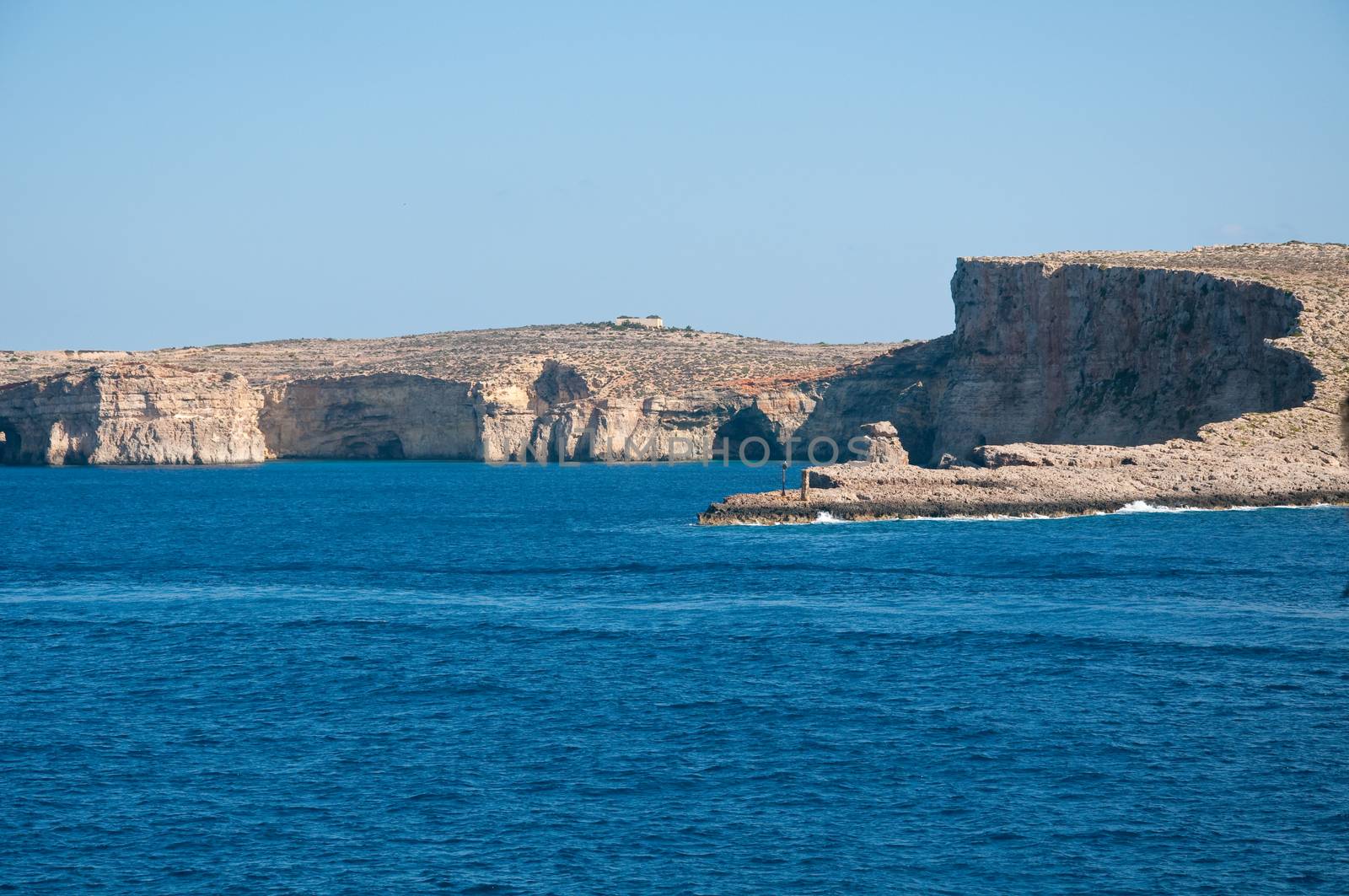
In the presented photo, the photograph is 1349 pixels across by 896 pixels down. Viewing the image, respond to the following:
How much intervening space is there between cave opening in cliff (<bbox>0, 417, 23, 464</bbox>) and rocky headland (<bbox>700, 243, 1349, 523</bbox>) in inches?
2302

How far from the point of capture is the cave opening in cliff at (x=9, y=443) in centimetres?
10800

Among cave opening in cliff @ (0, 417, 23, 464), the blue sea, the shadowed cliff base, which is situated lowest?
the blue sea

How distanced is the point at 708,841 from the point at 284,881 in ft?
16.2

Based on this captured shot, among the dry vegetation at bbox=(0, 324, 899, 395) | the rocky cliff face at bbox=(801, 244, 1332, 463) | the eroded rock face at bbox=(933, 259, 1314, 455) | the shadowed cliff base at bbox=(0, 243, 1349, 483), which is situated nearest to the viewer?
the rocky cliff face at bbox=(801, 244, 1332, 463)

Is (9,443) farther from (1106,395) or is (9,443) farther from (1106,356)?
(1106,395)

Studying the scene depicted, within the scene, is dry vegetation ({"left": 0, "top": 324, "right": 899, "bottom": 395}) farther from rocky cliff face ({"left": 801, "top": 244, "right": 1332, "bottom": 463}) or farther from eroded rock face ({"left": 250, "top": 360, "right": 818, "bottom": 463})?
rocky cliff face ({"left": 801, "top": 244, "right": 1332, "bottom": 463})

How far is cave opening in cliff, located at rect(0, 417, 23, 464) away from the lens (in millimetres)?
108000

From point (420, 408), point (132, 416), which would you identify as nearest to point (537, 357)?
point (420, 408)

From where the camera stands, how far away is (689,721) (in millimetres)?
23094

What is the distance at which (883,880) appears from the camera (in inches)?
650

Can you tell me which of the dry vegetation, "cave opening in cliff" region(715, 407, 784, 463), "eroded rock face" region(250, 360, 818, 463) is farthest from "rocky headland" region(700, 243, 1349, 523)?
the dry vegetation

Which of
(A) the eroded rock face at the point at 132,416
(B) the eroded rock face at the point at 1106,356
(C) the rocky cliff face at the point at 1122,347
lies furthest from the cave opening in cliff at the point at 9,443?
(B) the eroded rock face at the point at 1106,356

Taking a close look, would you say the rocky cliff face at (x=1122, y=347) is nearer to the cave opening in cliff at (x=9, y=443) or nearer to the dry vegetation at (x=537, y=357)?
the dry vegetation at (x=537, y=357)

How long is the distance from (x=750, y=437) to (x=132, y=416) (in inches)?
1715
